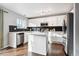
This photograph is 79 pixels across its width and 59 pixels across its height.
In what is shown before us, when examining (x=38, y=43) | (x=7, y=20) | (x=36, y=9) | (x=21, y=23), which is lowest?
(x=38, y=43)

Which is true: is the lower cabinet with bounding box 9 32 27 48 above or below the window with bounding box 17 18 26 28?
below

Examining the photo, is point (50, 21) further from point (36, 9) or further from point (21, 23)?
point (21, 23)

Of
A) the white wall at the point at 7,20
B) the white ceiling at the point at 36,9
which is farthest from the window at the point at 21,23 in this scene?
the white ceiling at the point at 36,9

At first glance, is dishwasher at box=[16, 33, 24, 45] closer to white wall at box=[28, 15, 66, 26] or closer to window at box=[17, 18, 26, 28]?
window at box=[17, 18, 26, 28]

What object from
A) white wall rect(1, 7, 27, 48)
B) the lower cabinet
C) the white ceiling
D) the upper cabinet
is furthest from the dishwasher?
the white ceiling

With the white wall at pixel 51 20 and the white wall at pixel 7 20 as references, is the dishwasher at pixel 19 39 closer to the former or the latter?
the white wall at pixel 7 20

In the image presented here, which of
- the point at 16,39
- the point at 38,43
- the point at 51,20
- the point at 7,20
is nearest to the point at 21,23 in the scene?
the point at 7,20

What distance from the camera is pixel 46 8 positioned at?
9.45 ft

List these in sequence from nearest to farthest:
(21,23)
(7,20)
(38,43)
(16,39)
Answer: (38,43) → (21,23) → (7,20) → (16,39)

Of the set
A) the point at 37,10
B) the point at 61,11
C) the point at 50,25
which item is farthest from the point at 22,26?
the point at 61,11

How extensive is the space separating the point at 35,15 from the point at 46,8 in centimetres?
39

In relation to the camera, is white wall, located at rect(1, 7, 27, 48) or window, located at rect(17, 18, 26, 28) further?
white wall, located at rect(1, 7, 27, 48)

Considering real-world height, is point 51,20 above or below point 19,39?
above

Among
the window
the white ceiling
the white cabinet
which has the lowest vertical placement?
the white cabinet
